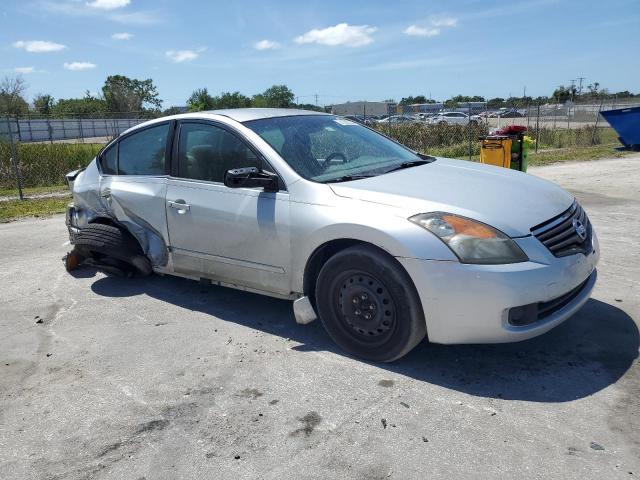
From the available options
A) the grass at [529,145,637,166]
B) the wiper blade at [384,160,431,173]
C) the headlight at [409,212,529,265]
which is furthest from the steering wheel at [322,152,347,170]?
the grass at [529,145,637,166]

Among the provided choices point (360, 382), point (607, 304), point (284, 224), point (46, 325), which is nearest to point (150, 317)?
point (46, 325)

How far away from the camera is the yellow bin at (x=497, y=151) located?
36.5 feet

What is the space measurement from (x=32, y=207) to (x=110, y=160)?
6.38 metres

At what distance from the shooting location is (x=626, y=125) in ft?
64.4

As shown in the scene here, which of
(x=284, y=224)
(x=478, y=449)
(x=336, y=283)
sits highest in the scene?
(x=284, y=224)

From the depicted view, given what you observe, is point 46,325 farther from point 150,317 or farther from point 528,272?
point 528,272

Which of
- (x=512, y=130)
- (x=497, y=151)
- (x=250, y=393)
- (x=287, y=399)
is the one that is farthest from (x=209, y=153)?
(x=512, y=130)

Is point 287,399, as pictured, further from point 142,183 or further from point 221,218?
point 142,183

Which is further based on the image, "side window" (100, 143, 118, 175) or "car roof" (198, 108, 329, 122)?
"side window" (100, 143, 118, 175)

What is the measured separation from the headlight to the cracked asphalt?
30.6 inches

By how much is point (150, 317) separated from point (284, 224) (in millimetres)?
1637

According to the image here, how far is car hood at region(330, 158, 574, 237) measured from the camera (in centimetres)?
340

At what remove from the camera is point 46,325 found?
15.4 feet

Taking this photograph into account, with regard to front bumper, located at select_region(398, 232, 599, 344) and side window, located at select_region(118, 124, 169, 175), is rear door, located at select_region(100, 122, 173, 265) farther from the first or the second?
front bumper, located at select_region(398, 232, 599, 344)
